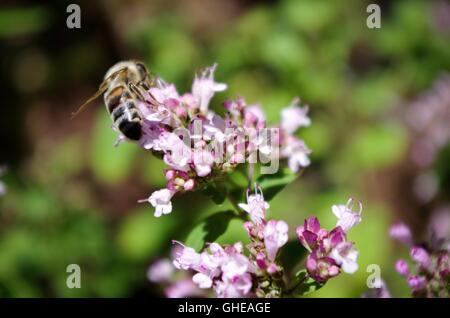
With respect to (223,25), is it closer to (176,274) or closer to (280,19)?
(280,19)

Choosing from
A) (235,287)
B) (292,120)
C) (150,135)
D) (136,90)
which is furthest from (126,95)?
(235,287)

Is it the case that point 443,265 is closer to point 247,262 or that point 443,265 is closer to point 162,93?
point 247,262

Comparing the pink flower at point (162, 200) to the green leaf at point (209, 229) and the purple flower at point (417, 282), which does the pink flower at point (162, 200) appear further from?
the purple flower at point (417, 282)

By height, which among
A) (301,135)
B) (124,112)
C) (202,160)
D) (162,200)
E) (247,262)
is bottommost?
(247,262)

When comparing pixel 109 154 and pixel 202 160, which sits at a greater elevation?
pixel 109 154

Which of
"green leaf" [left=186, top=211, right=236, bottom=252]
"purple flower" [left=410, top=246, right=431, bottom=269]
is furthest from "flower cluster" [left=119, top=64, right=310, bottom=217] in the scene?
"purple flower" [left=410, top=246, right=431, bottom=269]

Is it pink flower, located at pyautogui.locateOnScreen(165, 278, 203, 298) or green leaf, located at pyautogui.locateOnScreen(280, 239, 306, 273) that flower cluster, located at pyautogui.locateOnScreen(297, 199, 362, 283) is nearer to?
green leaf, located at pyautogui.locateOnScreen(280, 239, 306, 273)
